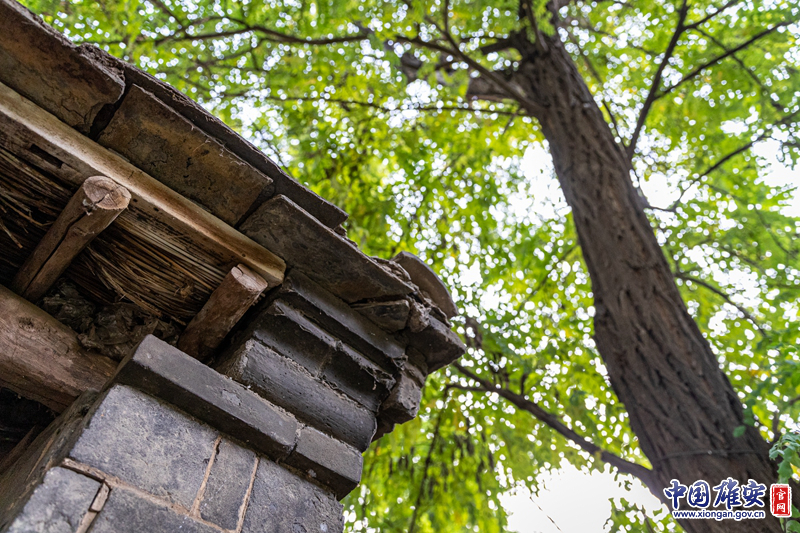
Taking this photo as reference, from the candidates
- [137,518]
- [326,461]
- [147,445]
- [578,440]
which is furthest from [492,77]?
[137,518]

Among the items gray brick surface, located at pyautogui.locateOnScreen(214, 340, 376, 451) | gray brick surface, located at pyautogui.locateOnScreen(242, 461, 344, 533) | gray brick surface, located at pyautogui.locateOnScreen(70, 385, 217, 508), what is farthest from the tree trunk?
gray brick surface, located at pyautogui.locateOnScreen(70, 385, 217, 508)


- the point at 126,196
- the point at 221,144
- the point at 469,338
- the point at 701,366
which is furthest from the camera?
the point at 469,338

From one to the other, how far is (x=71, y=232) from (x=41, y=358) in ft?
1.31

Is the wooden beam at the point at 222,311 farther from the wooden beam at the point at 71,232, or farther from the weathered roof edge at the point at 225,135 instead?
the wooden beam at the point at 71,232

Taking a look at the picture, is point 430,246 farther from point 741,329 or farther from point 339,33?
point 741,329

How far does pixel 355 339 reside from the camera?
192cm

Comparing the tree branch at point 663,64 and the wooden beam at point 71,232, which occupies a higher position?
the tree branch at point 663,64

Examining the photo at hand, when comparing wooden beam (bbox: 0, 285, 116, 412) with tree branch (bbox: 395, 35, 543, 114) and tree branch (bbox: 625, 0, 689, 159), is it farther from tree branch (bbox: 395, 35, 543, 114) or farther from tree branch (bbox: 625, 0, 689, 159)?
tree branch (bbox: 625, 0, 689, 159)

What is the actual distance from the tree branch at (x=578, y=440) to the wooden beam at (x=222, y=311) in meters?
2.26

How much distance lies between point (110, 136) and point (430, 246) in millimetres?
3803

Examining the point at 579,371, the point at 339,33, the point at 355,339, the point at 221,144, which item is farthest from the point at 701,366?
the point at 339,33

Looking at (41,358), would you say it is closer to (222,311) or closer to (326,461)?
(222,311)

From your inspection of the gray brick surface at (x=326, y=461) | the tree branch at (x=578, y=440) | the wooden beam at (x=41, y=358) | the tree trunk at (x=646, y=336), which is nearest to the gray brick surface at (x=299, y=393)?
the gray brick surface at (x=326, y=461)

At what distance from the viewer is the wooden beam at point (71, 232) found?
1.38 m
